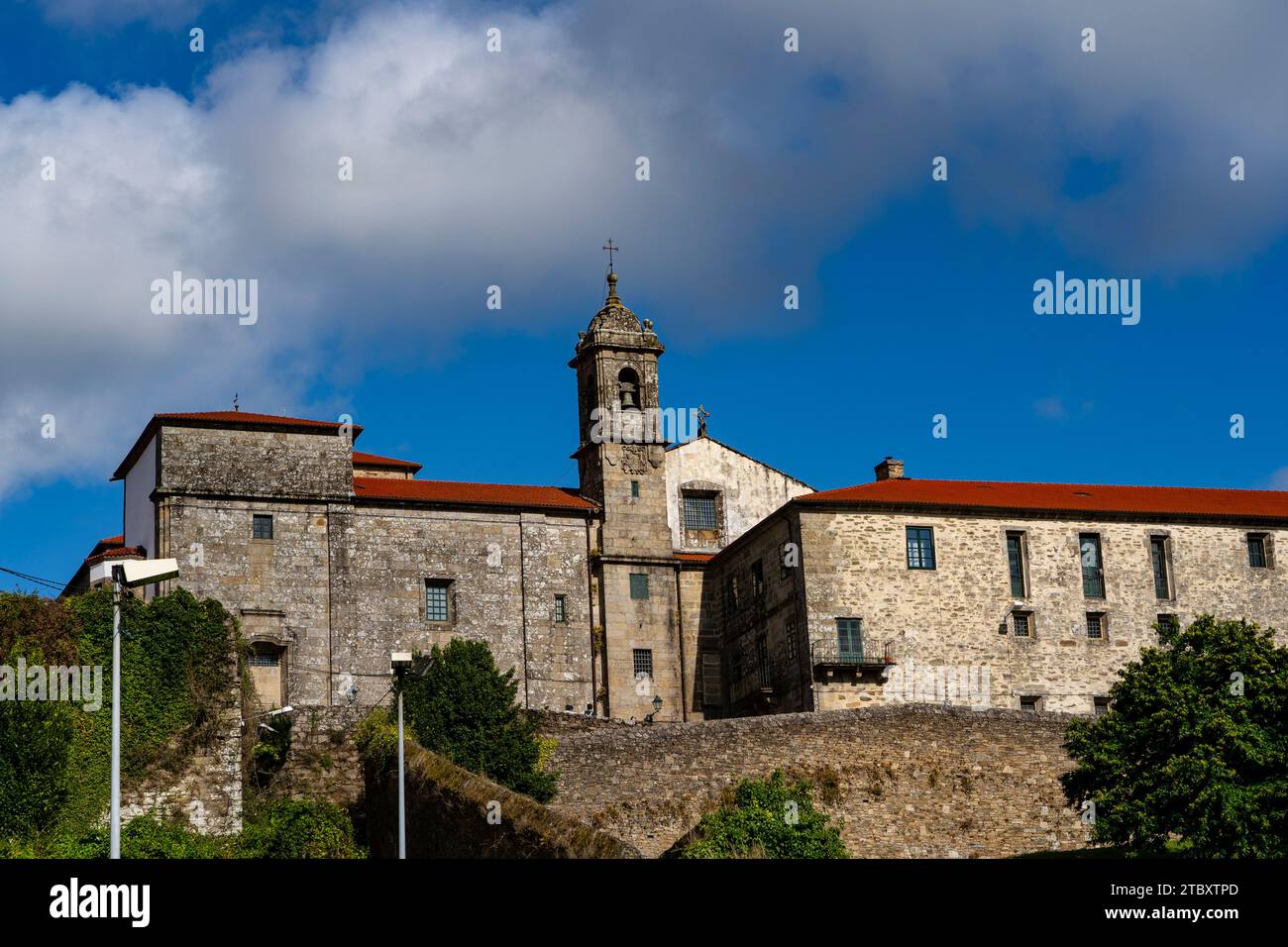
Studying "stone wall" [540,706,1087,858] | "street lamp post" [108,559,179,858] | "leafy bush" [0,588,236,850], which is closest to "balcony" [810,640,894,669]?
"stone wall" [540,706,1087,858]

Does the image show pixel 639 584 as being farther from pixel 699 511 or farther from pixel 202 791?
pixel 202 791

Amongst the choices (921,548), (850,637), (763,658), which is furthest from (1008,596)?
(763,658)

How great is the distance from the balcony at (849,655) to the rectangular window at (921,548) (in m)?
2.80

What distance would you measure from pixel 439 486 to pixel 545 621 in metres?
5.54

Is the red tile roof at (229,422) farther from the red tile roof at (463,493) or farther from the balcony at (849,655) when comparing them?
the balcony at (849,655)

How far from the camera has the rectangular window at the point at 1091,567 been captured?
184ft

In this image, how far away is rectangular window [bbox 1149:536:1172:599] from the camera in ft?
186

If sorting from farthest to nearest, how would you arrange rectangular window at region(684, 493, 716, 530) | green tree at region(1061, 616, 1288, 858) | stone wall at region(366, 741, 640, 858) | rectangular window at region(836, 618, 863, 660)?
rectangular window at region(684, 493, 716, 530), rectangular window at region(836, 618, 863, 660), green tree at region(1061, 616, 1288, 858), stone wall at region(366, 741, 640, 858)

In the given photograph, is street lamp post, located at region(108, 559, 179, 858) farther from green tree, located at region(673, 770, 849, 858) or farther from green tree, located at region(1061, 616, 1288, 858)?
green tree, located at region(1061, 616, 1288, 858)

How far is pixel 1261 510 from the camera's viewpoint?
59000mm

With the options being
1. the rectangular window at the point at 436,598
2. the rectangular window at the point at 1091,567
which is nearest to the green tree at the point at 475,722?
the rectangular window at the point at 436,598

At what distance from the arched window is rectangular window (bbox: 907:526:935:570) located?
10719 millimetres

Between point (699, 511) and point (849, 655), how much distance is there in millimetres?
11490
